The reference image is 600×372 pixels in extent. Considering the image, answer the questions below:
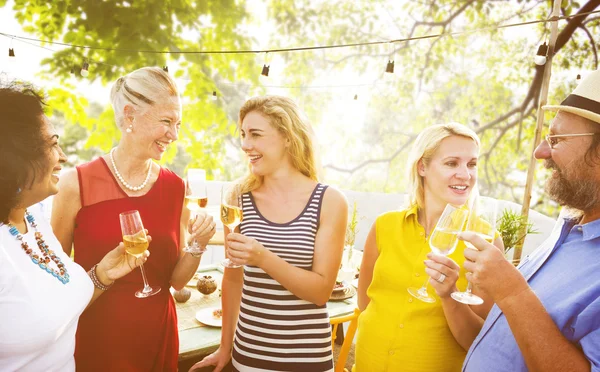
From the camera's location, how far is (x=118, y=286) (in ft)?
5.77

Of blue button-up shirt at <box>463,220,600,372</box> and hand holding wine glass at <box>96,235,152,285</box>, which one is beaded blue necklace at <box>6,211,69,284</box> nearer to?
hand holding wine glass at <box>96,235,152,285</box>

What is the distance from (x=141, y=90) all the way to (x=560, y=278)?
175 centimetres

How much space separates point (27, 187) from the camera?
48.8 inches

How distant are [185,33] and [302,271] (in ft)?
15.5

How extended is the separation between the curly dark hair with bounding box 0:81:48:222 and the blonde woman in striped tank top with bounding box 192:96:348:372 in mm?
712

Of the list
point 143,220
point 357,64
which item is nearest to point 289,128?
point 143,220

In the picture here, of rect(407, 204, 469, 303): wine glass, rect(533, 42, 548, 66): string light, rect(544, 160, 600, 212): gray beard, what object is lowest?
rect(407, 204, 469, 303): wine glass

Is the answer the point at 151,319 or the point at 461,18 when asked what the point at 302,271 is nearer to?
the point at 151,319

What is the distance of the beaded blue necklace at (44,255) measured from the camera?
130cm

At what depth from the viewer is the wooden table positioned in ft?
6.86

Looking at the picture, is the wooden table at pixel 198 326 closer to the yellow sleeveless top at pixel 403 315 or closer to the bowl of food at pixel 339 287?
the bowl of food at pixel 339 287

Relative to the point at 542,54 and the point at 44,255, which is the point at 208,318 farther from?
the point at 542,54

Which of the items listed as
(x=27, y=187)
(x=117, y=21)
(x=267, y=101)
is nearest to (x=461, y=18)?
(x=117, y=21)

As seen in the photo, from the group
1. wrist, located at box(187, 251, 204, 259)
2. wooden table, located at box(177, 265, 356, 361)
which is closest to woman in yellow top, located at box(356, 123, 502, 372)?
wooden table, located at box(177, 265, 356, 361)
